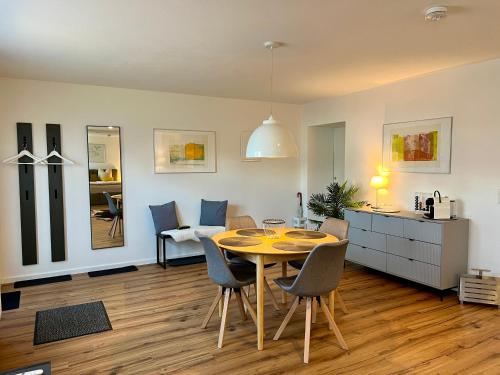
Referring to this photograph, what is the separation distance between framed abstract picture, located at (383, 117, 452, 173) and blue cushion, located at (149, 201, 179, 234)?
2.99 meters

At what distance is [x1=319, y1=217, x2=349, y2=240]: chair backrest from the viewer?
360cm

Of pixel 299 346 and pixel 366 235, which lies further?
pixel 366 235

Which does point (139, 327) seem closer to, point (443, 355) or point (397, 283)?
point (443, 355)

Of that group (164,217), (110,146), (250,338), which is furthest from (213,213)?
(250,338)

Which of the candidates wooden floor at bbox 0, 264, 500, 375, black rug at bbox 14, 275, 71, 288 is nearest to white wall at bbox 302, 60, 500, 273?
wooden floor at bbox 0, 264, 500, 375

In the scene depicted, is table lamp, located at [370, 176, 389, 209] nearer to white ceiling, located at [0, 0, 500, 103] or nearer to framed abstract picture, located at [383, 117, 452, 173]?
framed abstract picture, located at [383, 117, 452, 173]

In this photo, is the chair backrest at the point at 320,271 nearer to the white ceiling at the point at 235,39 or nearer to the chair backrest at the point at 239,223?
the chair backrest at the point at 239,223

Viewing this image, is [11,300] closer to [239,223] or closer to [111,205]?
[111,205]

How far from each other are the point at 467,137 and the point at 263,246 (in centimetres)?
258

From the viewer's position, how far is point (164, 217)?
518cm

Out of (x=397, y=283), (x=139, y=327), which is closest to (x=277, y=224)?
(x=139, y=327)

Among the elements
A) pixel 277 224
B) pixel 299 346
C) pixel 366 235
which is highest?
pixel 277 224

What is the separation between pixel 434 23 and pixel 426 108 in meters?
1.78

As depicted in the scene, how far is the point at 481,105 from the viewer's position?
3.81m
